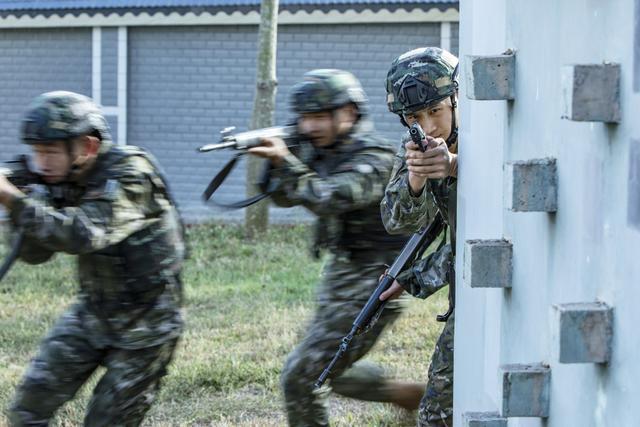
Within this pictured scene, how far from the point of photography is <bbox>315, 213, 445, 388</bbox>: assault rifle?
4.25 m

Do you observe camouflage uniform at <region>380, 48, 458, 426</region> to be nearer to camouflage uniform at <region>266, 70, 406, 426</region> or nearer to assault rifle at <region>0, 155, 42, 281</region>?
camouflage uniform at <region>266, 70, 406, 426</region>

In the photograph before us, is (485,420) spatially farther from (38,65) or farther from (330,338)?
(38,65)

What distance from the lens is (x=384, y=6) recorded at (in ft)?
48.9

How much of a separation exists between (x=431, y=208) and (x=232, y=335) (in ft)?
11.5

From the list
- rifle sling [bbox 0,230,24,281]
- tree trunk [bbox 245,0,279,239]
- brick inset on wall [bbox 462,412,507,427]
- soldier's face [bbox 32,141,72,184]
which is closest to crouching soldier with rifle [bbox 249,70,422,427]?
soldier's face [bbox 32,141,72,184]

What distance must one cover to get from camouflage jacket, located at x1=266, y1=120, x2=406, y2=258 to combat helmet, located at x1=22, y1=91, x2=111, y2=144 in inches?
28.0

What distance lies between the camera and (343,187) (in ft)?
14.5

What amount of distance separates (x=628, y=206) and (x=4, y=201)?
2.49 m

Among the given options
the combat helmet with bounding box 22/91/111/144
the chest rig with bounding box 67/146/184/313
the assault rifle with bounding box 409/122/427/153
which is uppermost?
the combat helmet with bounding box 22/91/111/144

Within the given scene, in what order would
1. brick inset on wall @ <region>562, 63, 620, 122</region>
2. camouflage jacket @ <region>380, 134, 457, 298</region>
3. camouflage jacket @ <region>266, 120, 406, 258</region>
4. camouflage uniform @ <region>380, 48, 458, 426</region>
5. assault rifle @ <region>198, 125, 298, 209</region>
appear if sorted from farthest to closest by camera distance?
camouflage jacket @ <region>266, 120, 406, 258</region> < assault rifle @ <region>198, 125, 298, 209</region> < camouflage uniform @ <region>380, 48, 458, 426</region> < camouflage jacket @ <region>380, 134, 457, 298</region> < brick inset on wall @ <region>562, 63, 620, 122</region>

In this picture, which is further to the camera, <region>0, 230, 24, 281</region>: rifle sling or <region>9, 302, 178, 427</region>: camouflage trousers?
<region>9, 302, 178, 427</region>: camouflage trousers

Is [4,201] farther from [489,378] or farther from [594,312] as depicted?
[594,312]

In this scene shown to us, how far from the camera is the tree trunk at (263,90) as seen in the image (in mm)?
12406

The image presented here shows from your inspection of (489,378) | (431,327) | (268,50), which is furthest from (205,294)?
(489,378)
